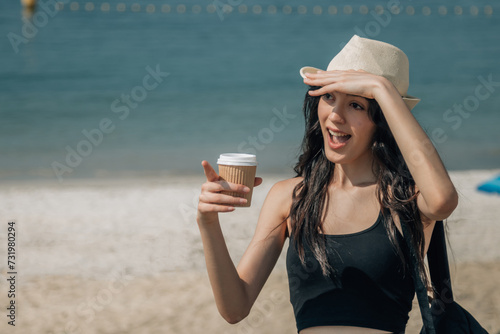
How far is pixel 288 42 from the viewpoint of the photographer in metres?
43.0

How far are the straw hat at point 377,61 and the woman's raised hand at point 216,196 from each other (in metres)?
0.72

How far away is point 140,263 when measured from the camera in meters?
7.02

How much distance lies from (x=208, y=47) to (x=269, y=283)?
3644 cm

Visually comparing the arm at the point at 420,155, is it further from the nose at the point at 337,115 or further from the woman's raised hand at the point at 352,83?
the nose at the point at 337,115

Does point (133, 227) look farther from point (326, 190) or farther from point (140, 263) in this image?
point (326, 190)

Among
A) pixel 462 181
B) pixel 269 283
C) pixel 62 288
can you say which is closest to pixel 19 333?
pixel 62 288

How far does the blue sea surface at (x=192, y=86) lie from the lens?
15812mm

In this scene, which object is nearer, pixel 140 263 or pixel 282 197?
pixel 282 197

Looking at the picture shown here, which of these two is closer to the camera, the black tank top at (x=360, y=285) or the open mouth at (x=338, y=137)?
the black tank top at (x=360, y=285)

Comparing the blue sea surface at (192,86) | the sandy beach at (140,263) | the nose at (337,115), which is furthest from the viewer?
the blue sea surface at (192,86)

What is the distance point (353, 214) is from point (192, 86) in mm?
25714

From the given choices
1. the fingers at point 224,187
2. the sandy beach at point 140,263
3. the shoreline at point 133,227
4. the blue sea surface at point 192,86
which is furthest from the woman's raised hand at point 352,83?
the blue sea surface at point 192,86

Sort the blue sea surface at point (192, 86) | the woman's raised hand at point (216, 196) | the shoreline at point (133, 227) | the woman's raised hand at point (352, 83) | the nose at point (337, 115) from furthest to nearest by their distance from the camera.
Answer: the blue sea surface at point (192, 86), the shoreline at point (133, 227), the nose at point (337, 115), the woman's raised hand at point (352, 83), the woman's raised hand at point (216, 196)

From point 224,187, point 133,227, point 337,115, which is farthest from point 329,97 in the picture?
point 133,227
